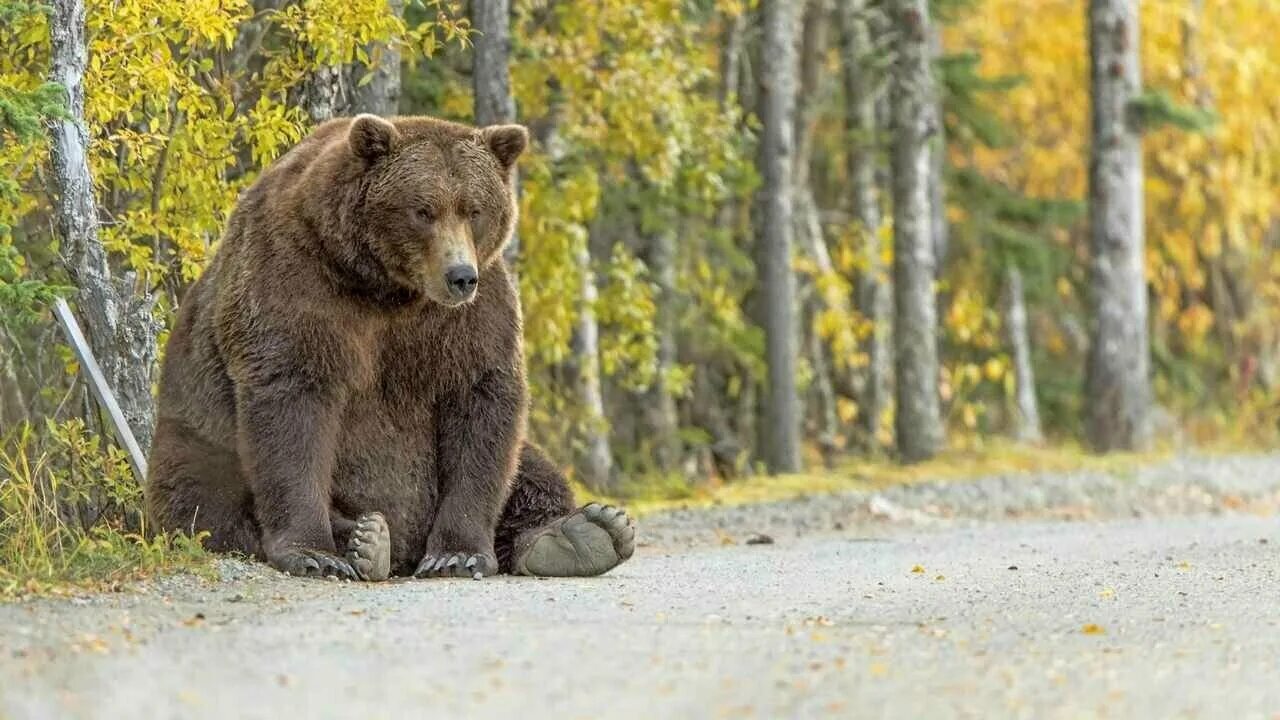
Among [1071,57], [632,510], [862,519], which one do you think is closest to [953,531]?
[862,519]

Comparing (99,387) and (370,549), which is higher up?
(99,387)

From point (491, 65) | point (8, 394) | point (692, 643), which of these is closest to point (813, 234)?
→ point (491, 65)

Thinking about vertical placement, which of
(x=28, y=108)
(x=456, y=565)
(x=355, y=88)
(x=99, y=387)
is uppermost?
(x=355, y=88)

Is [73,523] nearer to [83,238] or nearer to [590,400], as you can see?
[83,238]

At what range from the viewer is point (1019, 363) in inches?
930

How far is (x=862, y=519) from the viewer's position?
44.2 feet

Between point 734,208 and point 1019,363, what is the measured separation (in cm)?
448

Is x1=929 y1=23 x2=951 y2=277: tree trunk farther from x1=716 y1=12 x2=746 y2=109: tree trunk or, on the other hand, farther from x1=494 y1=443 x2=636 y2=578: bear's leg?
x1=494 y1=443 x2=636 y2=578: bear's leg

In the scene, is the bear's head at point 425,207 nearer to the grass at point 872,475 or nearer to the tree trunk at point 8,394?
the tree trunk at point 8,394

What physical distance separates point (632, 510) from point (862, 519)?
147 cm

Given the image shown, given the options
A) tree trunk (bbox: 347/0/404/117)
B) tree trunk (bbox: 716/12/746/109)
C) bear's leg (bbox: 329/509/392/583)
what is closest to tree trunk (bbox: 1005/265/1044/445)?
tree trunk (bbox: 716/12/746/109)

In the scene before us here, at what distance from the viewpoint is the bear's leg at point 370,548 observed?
26.0ft

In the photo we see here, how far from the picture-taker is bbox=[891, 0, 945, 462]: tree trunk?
18.0 m

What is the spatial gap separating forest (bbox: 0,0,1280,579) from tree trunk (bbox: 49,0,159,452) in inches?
0.6
